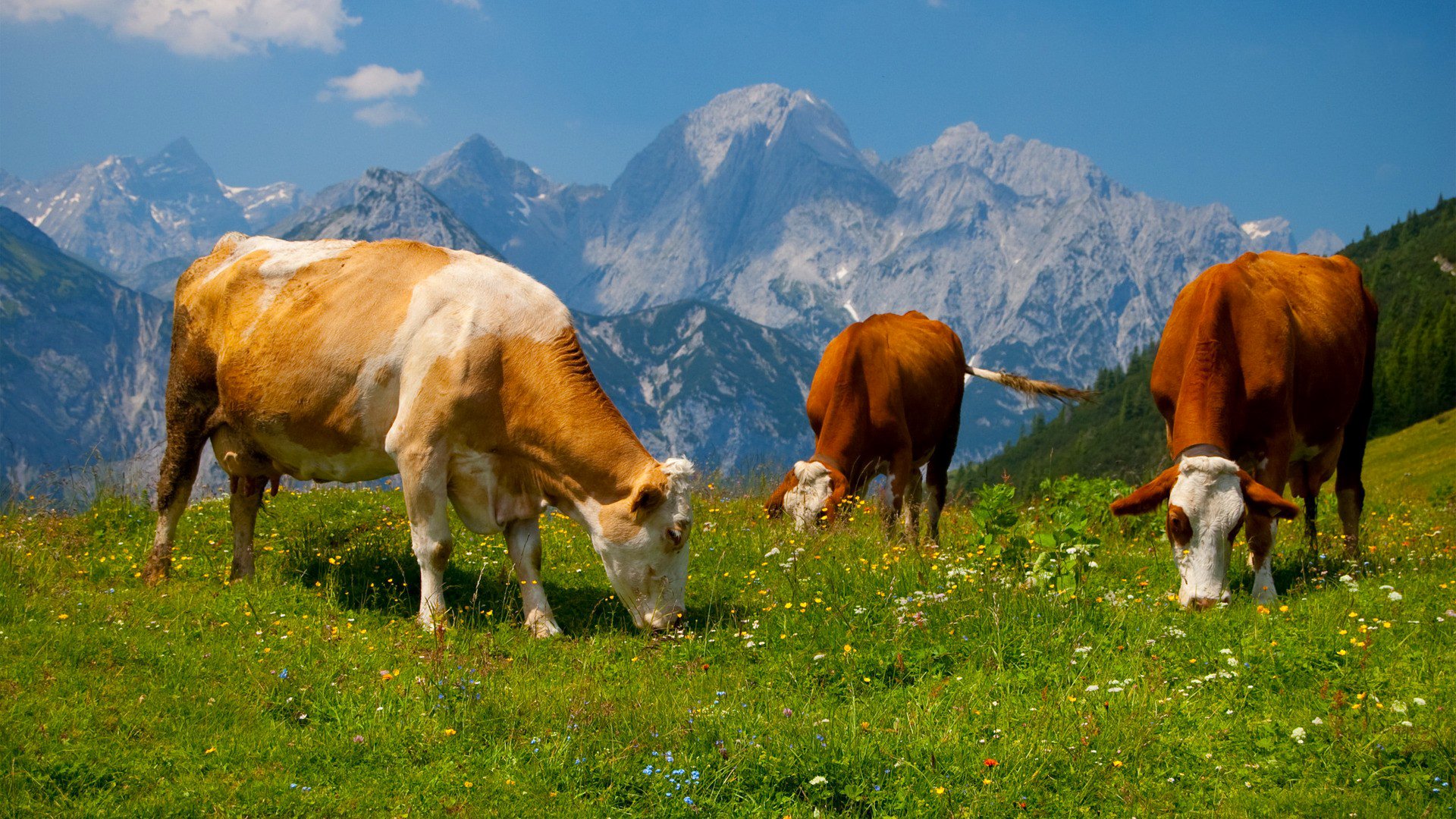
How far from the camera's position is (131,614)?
8.02 m

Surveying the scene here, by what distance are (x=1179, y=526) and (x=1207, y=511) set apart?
0.81ft

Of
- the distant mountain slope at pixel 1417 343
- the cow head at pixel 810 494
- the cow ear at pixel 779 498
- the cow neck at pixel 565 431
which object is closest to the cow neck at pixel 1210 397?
the cow head at pixel 810 494

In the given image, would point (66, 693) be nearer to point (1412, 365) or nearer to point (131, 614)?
point (131, 614)

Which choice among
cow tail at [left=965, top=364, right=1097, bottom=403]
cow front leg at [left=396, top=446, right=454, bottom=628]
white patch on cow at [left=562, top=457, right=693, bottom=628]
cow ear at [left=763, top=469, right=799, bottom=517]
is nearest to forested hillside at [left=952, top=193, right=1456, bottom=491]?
cow tail at [left=965, top=364, right=1097, bottom=403]

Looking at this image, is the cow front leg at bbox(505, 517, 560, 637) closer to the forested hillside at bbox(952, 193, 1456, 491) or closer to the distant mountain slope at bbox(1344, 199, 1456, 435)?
the forested hillside at bbox(952, 193, 1456, 491)

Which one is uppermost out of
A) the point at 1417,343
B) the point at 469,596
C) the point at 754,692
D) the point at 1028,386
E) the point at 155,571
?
the point at 1417,343

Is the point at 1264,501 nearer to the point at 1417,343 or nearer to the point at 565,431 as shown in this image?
the point at 565,431

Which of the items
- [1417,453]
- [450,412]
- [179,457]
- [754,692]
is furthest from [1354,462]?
[1417,453]

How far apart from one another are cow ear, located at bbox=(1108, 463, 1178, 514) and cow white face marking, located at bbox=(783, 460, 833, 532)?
12.8ft

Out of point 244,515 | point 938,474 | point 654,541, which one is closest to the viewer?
point 654,541

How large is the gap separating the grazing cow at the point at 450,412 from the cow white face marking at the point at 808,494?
3508mm

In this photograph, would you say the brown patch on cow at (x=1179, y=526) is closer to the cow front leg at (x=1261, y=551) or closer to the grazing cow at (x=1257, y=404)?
the grazing cow at (x=1257, y=404)

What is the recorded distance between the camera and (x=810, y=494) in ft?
40.4

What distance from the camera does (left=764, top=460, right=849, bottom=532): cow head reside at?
1206 cm
